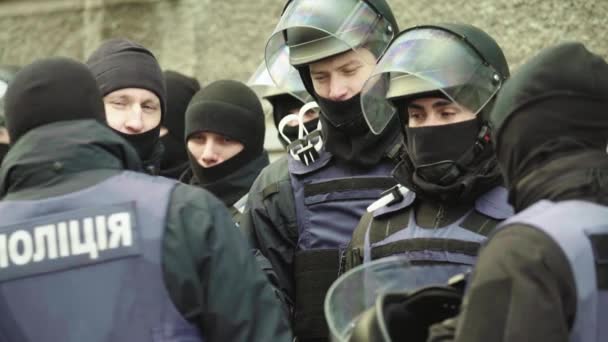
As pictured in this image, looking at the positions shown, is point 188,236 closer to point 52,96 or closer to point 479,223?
point 52,96

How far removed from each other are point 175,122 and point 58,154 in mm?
3383

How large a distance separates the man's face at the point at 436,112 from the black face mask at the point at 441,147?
0.03m

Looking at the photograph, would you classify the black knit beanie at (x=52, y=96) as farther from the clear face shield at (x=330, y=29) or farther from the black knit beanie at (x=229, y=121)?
the black knit beanie at (x=229, y=121)

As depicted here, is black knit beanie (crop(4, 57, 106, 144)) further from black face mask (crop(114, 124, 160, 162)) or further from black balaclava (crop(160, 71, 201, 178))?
black balaclava (crop(160, 71, 201, 178))

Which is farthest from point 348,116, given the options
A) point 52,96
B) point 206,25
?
point 206,25

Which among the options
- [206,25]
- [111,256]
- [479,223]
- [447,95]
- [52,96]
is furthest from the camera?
[206,25]

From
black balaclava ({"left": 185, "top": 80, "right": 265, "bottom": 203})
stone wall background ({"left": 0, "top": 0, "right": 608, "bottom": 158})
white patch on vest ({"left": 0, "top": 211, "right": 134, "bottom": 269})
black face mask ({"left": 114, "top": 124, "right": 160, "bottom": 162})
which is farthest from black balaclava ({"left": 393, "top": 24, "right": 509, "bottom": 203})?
stone wall background ({"left": 0, "top": 0, "right": 608, "bottom": 158})

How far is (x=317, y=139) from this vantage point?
487 cm

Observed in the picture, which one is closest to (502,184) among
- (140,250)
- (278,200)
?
(278,200)

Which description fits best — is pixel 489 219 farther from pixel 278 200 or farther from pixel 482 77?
pixel 278 200

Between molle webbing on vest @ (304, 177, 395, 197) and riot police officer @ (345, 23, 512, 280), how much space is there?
1.13ft

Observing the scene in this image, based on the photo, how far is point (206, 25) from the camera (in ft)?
24.4

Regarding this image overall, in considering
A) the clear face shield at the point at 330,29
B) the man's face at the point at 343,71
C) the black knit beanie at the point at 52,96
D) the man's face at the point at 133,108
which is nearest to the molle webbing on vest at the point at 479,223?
the man's face at the point at 343,71

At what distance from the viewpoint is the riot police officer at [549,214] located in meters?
2.79
